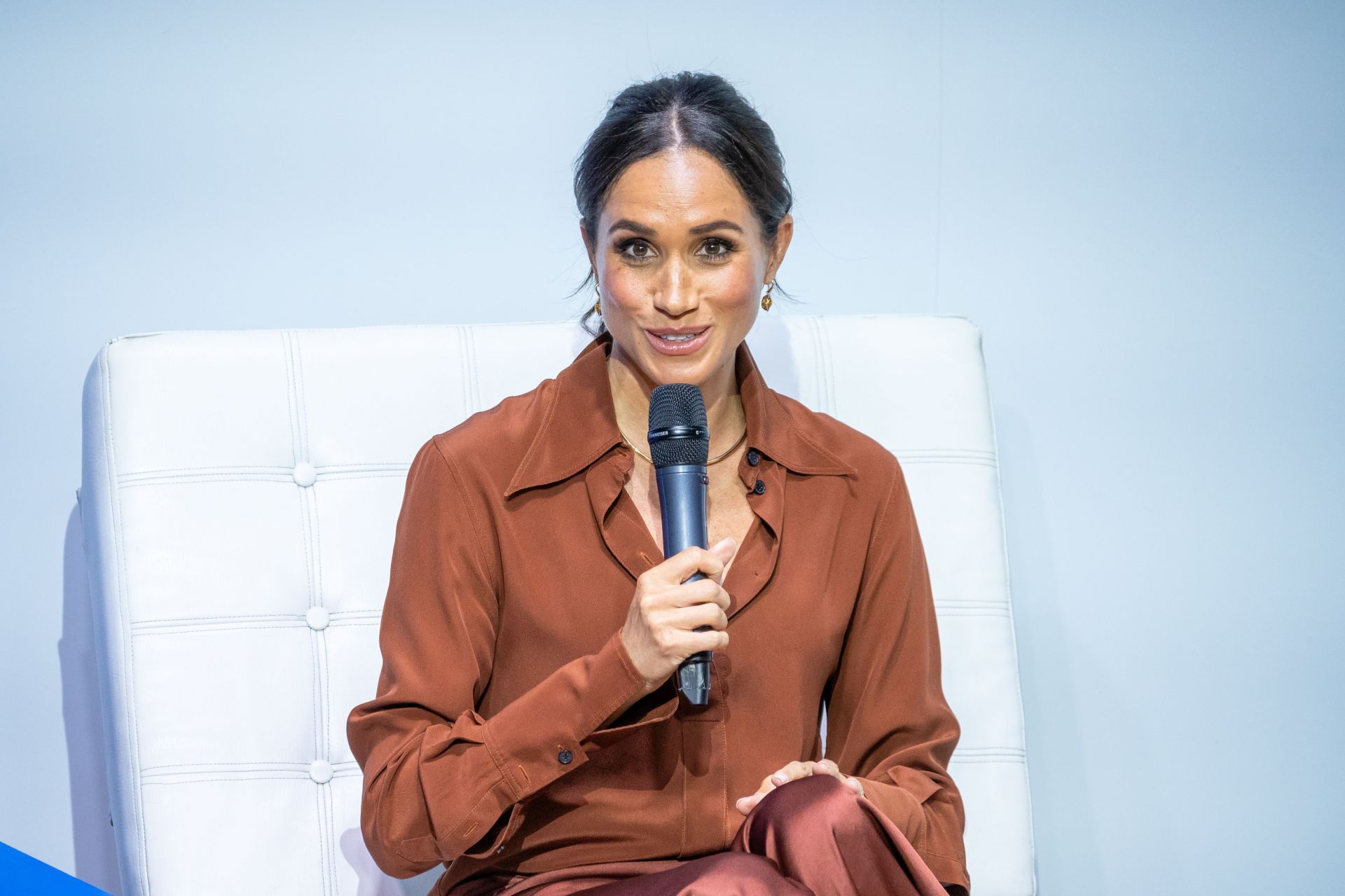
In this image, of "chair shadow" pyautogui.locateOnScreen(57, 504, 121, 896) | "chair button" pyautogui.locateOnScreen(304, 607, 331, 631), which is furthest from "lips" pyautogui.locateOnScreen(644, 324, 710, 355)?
"chair shadow" pyautogui.locateOnScreen(57, 504, 121, 896)

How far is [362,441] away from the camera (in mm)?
1811

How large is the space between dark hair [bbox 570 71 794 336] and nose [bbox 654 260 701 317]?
0.12m

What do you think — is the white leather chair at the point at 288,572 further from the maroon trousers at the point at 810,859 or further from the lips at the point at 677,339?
the maroon trousers at the point at 810,859

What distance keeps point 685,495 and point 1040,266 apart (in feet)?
4.09

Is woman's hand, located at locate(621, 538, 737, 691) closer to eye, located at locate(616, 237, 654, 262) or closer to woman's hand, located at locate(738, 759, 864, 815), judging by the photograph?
woman's hand, located at locate(738, 759, 864, 815)

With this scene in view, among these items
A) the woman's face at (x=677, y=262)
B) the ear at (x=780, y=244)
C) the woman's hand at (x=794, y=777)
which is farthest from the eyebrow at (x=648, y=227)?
the woman's hand at (x=794, y=777)

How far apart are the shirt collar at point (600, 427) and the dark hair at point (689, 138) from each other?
162 millimetres

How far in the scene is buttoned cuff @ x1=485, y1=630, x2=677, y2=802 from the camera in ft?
4.32

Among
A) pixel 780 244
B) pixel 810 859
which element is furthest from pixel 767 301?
pixel 810 859

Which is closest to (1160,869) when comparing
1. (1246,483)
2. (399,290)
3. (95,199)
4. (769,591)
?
(1246,483)

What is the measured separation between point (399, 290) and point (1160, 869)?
152 centimetres

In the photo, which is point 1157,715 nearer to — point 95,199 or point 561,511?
point 561,511

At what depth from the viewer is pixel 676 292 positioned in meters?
1.46

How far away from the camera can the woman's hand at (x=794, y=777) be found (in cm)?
132
